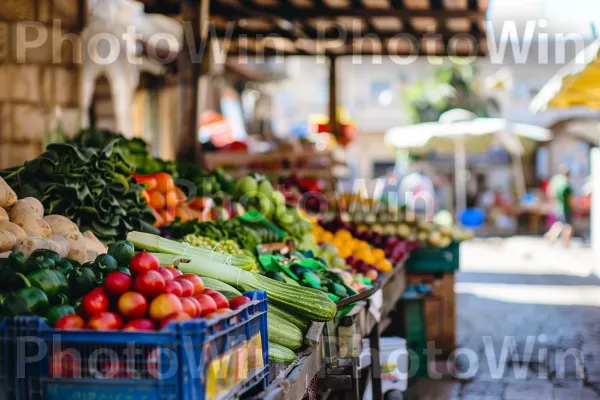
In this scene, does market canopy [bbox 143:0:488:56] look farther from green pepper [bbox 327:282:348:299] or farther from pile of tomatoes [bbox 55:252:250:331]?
pile of tomatoes [bbox 55:252:250:331]

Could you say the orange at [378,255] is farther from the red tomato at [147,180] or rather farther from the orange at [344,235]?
the red tomato at [147,180]

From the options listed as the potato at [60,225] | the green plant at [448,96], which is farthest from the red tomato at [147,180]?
the green plant at [448,96]

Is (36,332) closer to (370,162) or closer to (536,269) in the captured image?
(536,269)

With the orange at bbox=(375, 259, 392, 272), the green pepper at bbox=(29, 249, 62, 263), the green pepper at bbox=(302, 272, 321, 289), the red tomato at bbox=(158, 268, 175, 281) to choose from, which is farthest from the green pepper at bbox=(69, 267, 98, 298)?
the orange at bbox=(375, 259, 392, 272)

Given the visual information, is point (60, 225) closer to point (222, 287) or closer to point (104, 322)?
point (222, 287)

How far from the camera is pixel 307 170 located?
1033 centimetres

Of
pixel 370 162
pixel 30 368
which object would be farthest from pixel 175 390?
pixel 370 162

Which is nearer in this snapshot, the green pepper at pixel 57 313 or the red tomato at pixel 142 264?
the green pepper at pixel 57 313

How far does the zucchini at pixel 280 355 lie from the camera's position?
10.8 ft

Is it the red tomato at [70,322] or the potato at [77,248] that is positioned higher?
the potato at [77,248]

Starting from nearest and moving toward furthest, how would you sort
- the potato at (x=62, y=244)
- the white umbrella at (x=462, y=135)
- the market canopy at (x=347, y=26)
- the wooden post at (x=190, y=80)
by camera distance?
1. the potato at (x=62, y=244)
2. the wooden post at (x=190, y=80)
3. the market canopy at (x=347, y=26)
4. the white umbrella at (x=462, y=135)

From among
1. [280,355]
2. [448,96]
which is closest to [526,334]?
[280,355]

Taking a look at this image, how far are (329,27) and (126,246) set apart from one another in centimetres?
852

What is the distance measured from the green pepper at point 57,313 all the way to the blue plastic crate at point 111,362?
22 centimetres
